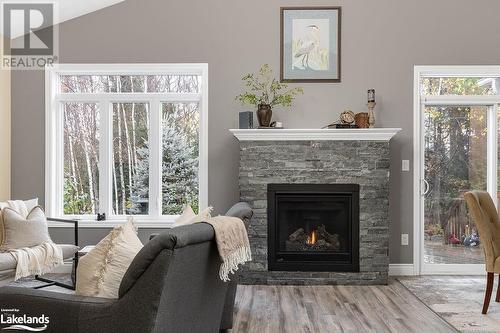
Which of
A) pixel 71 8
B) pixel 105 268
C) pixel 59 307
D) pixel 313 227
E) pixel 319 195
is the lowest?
pixel 313 227

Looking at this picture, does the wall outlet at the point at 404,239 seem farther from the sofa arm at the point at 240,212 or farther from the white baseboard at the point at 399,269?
the sofa arm at the point at 240,212

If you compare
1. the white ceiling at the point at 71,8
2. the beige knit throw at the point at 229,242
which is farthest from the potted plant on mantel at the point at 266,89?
the beige knit throw at the point at 229,242

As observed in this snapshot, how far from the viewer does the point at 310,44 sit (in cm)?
551

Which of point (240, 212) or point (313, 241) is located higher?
point (240, 212)

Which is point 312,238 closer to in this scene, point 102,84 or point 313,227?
point 313,227

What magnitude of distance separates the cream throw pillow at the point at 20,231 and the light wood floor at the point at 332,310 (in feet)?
6.31

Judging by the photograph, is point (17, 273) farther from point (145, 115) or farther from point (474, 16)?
point (474, 16)

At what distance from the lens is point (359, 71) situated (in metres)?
5.48

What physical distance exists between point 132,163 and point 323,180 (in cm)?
226

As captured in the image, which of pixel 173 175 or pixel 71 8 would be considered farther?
pixel 173 175

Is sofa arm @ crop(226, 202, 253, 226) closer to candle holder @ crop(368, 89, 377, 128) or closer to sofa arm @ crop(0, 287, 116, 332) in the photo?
sofa arm @ crop(0, 287, 116, 332)

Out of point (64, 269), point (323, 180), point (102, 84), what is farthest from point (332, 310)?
point (102, 84)

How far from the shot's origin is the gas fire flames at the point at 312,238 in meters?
5.25

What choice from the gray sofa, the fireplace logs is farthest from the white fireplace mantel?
the gray sofa
